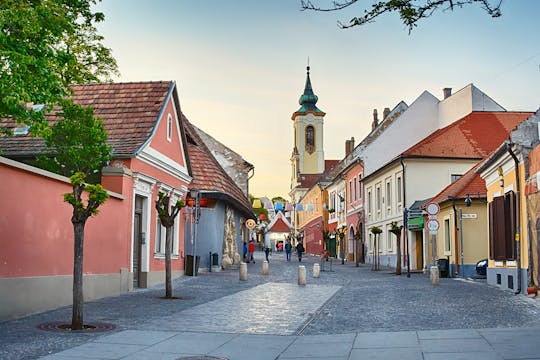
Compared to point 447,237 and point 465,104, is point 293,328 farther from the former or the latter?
point 465,104

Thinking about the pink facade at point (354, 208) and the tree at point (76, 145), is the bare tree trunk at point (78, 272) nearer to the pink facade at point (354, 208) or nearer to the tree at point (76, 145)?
the tree at point (76, 145)

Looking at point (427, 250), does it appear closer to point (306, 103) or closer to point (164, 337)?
point (164, 337)

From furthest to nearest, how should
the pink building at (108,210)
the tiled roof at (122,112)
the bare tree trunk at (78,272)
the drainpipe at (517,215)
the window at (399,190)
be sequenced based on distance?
the window at (399,190) → the tiled roof at (122,112) → the drainpipe at (517,215) → the pink building at (108,210) → the bare tree trunk at (78,272)

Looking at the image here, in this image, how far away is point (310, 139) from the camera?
357ft

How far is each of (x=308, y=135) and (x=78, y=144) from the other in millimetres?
90098

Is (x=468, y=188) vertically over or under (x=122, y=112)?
under

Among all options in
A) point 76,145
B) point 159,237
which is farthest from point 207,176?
point 76,145

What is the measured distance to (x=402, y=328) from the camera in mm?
11766

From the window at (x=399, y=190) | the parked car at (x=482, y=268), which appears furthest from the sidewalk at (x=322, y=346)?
the window at (x=399, y=190)

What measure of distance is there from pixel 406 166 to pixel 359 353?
30.4m

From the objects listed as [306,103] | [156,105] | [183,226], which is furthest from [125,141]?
[306,103]

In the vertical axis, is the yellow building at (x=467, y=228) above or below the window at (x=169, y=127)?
below

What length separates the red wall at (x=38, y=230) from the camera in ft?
42.0

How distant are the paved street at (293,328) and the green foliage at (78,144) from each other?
3.92 metres
